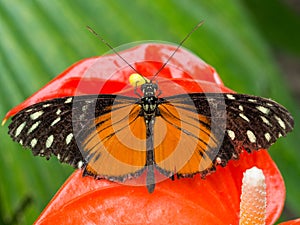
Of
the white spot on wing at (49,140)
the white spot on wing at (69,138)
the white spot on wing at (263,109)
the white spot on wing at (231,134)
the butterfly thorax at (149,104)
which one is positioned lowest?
the white spot on wing at (49,140)

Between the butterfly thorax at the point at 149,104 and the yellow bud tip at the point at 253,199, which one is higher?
the butterfly thorax at the point at 149,104

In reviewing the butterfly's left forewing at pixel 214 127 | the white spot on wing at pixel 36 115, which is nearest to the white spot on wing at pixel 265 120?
the butterfly's left forewing at pixel 214 127

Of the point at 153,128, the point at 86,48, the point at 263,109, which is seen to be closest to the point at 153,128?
the point at 153,128

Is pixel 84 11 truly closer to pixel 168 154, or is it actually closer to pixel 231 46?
pixel 231 46

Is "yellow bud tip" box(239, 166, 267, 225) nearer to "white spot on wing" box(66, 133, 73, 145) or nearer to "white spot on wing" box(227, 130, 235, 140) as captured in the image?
"white spot on wing" box(227, 130, 235, 140)

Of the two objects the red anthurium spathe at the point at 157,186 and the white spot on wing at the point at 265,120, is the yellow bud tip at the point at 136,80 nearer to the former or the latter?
the red anthurium spathe at the point at 157,186

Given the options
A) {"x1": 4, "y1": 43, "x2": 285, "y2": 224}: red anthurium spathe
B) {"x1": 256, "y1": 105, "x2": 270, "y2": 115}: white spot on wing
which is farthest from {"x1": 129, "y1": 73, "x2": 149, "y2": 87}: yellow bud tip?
{"x1": 256, "y1": 105, "x2": 270, "y2": 115}: white spot on wing
